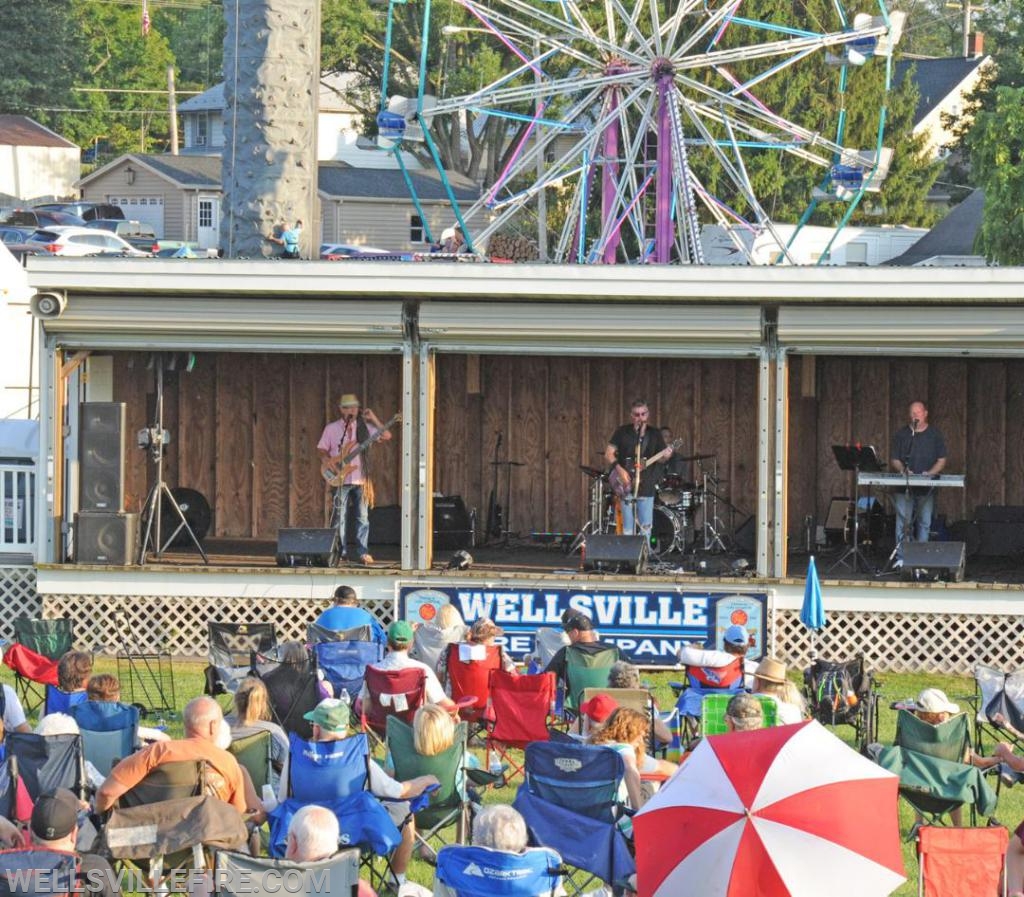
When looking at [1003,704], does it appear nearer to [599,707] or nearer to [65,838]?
[599,707]

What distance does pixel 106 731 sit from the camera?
29.0 feet

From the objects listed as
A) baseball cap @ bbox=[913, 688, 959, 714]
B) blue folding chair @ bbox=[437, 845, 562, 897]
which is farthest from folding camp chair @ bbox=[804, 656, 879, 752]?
blue folding chair @ bbox=[437, 845, 562, 897]

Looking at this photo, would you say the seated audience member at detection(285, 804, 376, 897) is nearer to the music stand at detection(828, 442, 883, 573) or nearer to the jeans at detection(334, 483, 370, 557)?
the jeans at detection(334, 483, 370, 557)

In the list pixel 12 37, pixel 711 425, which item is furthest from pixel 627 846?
pixel 12 37

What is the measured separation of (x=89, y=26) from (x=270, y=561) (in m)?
57.8

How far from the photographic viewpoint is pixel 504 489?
59.0 feet

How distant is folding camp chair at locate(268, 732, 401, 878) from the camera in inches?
303

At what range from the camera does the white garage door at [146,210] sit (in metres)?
56.3

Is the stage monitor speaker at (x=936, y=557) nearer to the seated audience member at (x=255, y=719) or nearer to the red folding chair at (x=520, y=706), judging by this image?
the red folding chair at (x=520, y=706)

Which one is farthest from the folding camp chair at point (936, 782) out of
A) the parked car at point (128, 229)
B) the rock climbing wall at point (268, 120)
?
the parked car at point (128, 229)

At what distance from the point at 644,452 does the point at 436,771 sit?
7420 mm

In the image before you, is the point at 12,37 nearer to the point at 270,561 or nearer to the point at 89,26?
the point at 89,26

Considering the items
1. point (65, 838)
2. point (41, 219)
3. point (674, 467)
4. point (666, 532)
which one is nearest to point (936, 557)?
point (666, 532)

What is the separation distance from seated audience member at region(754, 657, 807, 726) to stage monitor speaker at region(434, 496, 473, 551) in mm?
7557
